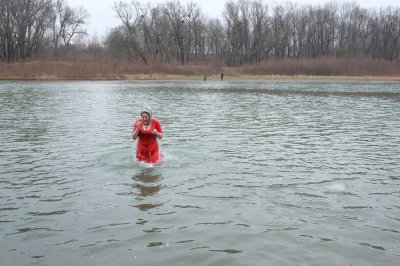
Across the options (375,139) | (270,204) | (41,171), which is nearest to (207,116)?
(375,139)

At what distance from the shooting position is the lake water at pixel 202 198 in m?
5.94

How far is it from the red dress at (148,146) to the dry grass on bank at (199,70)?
49.9 metres

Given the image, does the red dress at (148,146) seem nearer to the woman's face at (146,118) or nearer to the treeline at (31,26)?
the woman's face at (146,118)

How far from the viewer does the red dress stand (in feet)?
35.0

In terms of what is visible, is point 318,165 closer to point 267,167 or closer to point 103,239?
point 267,167

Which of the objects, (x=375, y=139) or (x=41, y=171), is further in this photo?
(x=375, y=139)

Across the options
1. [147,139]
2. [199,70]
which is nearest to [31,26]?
[199,70]

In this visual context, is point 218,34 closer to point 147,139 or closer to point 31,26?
point 31,26

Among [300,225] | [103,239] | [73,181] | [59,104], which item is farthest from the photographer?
[59,104]

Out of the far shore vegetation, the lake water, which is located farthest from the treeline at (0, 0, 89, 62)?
the lake water

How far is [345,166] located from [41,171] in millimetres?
7383

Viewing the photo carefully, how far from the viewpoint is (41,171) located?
995cm

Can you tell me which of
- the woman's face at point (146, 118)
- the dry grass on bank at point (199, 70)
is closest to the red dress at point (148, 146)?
the woman's face at point (146, 118)

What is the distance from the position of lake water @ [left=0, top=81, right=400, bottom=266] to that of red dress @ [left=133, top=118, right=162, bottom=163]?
0.93 feet
